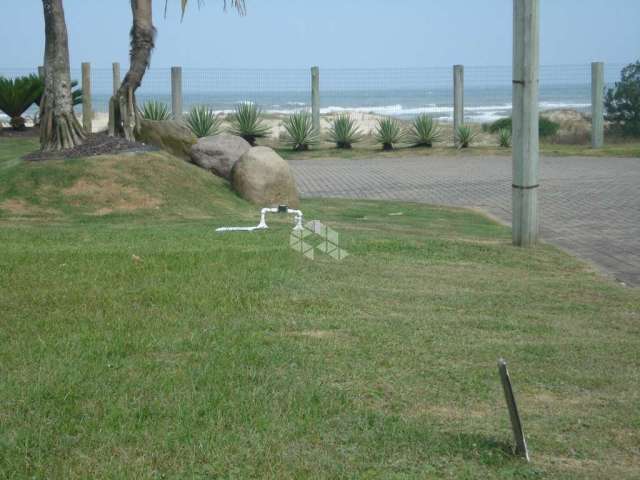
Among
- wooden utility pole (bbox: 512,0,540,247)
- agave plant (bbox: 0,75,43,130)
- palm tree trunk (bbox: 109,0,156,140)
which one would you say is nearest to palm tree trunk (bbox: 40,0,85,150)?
palm tree trunk (bbox: 109,0,156,140)

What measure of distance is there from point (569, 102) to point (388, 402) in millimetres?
71643

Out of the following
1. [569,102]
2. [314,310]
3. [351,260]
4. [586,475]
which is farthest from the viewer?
[569,102]

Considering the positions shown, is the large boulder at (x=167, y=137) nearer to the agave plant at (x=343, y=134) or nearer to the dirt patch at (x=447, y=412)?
the agave plant at (x=343, y=134)

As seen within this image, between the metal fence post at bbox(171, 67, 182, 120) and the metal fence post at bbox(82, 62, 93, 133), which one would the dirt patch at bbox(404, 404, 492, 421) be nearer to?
the metal fence post at bbox(82, 62, 93, 133)

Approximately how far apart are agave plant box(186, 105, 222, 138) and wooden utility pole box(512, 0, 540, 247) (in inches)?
632

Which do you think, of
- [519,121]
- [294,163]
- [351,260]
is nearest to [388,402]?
[351,260]

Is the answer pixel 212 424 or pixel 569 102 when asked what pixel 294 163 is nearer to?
pixel 212 424

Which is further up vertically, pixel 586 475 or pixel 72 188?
pixel 72 188

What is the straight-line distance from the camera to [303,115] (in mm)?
29062

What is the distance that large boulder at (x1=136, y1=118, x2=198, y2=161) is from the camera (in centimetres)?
1798

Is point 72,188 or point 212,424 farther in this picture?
point 72,188

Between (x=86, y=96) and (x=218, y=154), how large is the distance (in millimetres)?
12641

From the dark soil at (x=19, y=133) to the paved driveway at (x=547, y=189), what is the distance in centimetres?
685

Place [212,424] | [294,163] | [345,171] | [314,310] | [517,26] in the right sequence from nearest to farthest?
[212,424], [314,310], [517,26], [345,171], [294,163]
